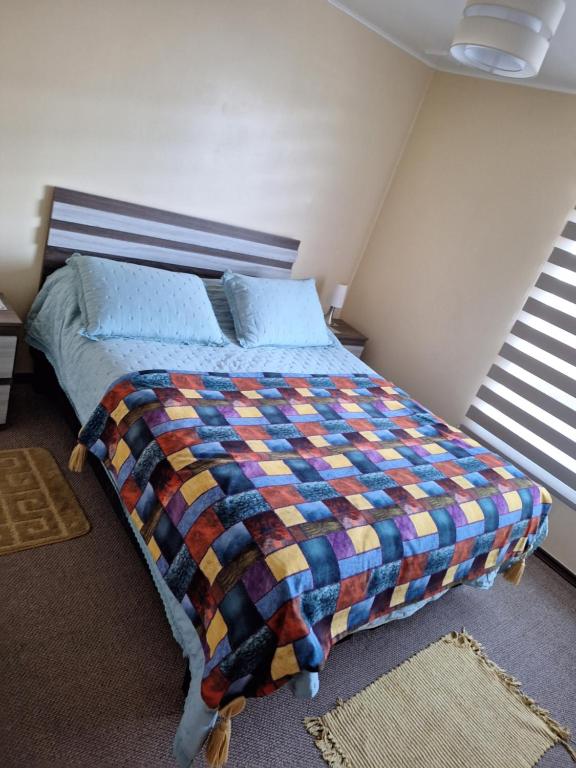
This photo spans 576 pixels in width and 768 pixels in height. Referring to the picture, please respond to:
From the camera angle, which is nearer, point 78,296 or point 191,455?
point 191,455

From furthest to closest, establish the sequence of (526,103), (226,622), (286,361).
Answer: (526,103) < (286,361) < (226,622)

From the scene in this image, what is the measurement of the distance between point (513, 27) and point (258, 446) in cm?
157

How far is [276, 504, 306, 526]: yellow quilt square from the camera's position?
5.39 ft

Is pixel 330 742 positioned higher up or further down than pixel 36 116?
further down

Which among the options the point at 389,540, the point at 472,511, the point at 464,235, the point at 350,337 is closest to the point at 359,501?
the point at 389,540

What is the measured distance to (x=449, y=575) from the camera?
2.02 meters

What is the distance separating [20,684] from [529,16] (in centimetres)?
249

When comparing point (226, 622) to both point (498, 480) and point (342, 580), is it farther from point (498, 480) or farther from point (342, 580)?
point (498, 480)

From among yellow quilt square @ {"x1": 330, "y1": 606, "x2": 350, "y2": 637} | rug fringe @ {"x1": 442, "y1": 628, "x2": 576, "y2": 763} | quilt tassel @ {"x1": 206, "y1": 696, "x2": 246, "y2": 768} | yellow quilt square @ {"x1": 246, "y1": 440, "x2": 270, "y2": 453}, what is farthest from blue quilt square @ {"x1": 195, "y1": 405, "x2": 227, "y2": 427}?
rug fringe @ {"x1": 442, "y1": 628, "x2": 576, "y2": 763}

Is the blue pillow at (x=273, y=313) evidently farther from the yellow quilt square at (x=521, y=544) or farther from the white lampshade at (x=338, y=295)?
the yellow quilt square at (x=521, y=544)

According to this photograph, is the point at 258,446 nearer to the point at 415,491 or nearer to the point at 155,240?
the point at 415,491

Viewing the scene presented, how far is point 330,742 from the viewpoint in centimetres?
173

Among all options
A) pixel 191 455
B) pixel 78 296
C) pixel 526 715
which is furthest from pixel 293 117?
pixel 526 715

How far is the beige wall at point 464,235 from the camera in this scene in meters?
3.10
